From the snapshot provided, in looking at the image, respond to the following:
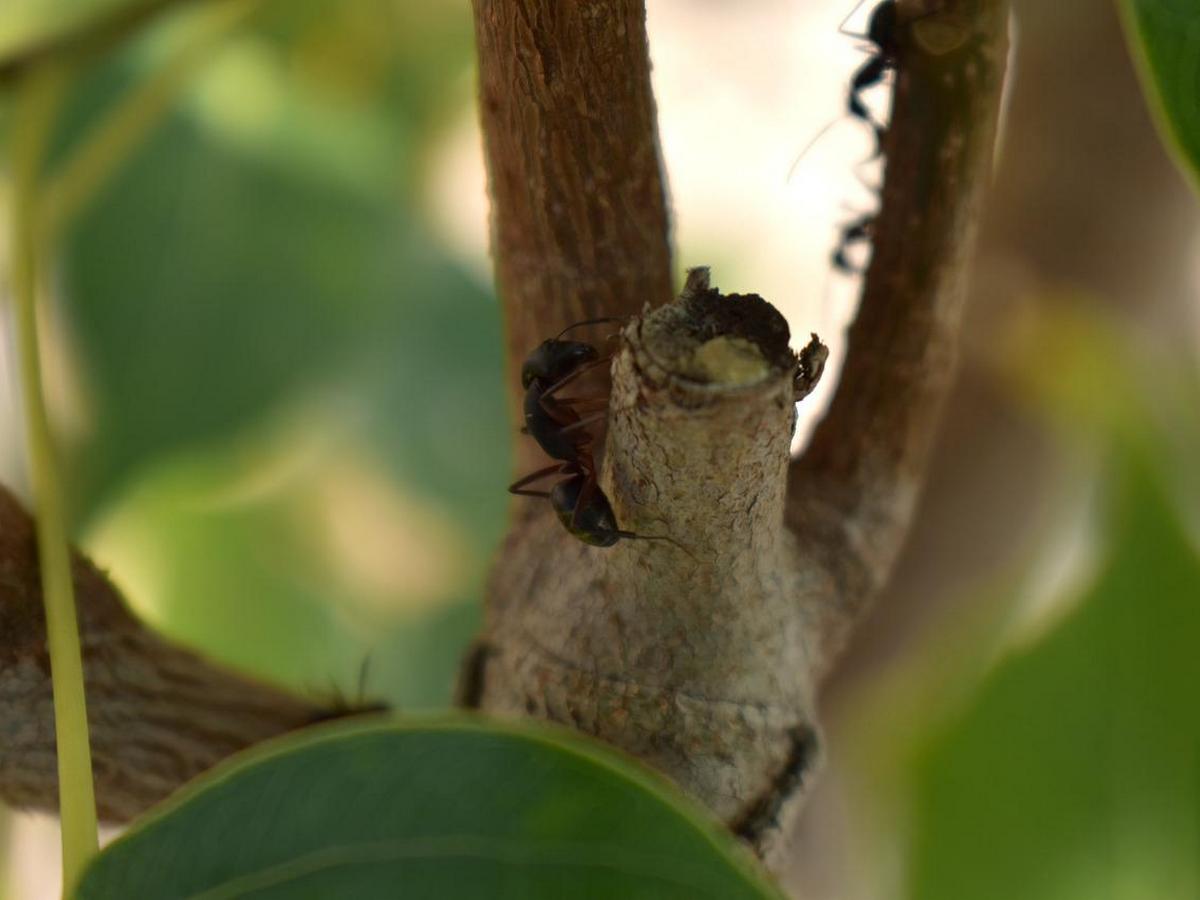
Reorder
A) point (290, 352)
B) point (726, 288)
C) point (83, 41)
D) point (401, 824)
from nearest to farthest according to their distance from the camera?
1. point (401, 824)
2. point (83, 41)
3. point (290, 352)
4. point (726, 288)

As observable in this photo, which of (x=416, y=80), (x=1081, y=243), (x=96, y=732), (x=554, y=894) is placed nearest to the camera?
(x=554, y=894)

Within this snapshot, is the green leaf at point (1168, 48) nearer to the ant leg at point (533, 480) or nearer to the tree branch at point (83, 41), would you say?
the ant leg at point (533, 480)

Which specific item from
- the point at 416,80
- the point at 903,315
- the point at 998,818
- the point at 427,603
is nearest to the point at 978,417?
the point at 998,818

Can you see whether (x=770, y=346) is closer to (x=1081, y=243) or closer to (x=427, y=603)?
(x=1081, y=243)

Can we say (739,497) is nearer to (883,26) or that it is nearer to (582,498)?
(582,498)

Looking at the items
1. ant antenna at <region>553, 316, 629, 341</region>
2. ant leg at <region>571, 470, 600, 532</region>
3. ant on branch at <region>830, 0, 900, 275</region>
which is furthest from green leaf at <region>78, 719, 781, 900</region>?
ant on branch at <region>830, 0, 900, 275</region>

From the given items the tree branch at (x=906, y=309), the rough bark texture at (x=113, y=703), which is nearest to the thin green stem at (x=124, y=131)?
the rough bark texture at (x=113, y=703)

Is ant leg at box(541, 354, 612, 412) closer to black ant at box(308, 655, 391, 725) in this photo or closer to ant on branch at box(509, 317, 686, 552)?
ant on branch at box(509, 317, 686, 552)

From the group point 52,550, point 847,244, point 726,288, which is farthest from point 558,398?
point 726,288
